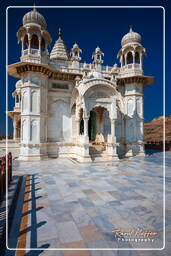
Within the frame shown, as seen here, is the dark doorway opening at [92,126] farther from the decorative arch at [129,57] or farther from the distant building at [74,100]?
the decorative arch at [129,57]

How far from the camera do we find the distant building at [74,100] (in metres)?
13.9

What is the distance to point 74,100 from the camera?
15.5 metres

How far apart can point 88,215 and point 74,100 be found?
1215 cm

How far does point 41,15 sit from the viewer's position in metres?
14.9

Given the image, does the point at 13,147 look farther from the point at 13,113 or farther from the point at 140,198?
the point at 140,198

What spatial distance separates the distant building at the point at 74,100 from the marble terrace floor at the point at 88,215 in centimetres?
624

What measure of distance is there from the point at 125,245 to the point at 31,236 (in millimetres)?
2059

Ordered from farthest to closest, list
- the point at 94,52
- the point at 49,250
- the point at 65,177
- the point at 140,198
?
the point at 94,52 → the point at 65,177 → the point at 140,198 → the point at 49,250

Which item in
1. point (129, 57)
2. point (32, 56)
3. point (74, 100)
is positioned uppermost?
point (129, 57)

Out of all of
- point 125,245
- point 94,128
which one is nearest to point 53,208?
point 125,245

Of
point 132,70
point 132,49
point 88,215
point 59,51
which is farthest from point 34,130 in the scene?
point 59,51

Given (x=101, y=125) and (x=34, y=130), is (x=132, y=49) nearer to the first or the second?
(x=101, y=125)

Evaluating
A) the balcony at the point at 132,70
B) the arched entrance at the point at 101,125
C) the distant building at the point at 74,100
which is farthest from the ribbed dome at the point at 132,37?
the arched entrance at the point at 101,125

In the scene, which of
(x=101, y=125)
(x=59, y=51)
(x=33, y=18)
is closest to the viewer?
(x=33, y=18)
